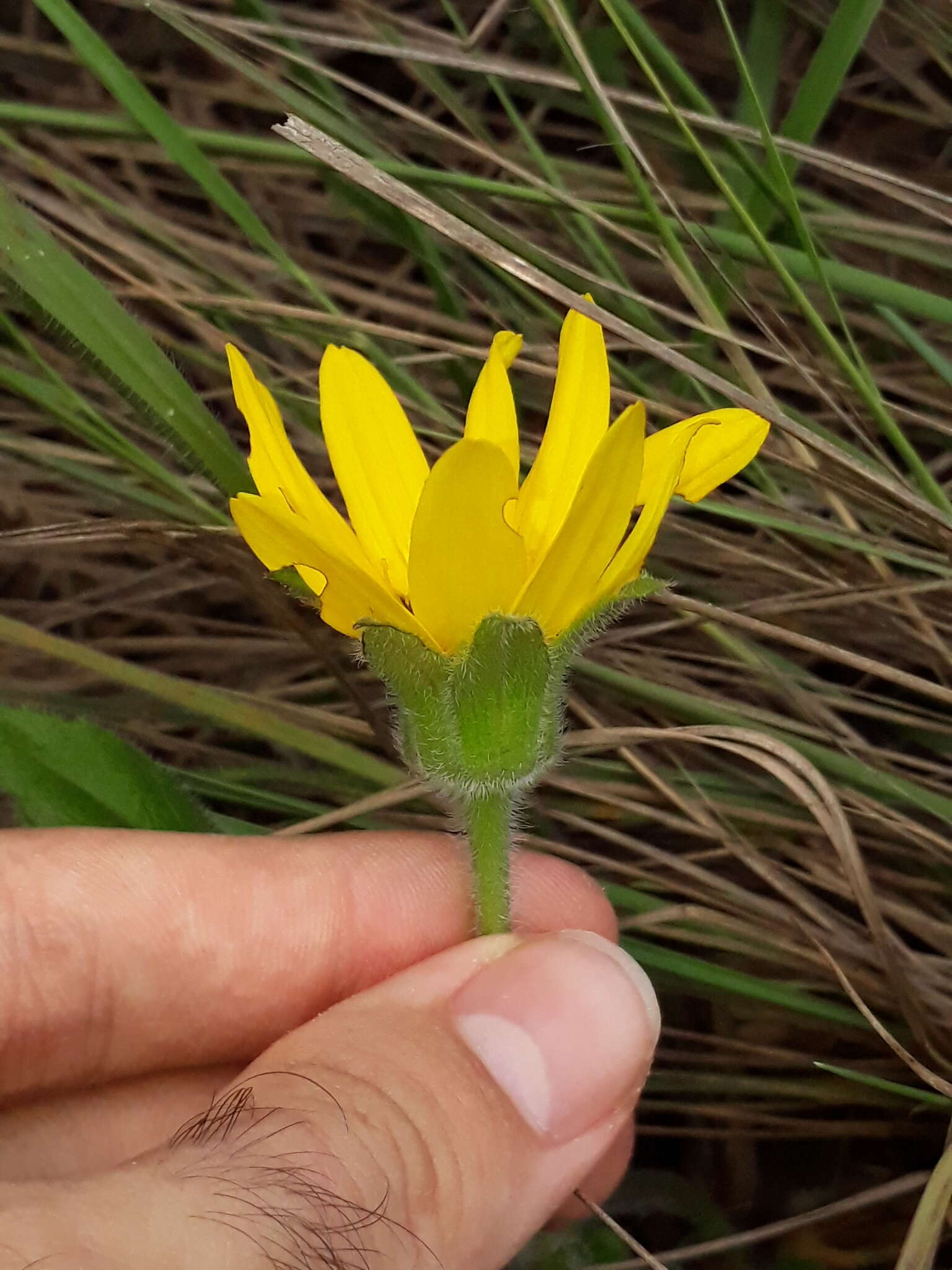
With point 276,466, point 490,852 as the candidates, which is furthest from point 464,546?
point 490,852

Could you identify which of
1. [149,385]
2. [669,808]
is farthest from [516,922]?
[149,385]

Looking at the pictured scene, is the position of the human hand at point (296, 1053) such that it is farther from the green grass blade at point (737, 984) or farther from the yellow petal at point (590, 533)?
the yellow petal at point (590, 533)

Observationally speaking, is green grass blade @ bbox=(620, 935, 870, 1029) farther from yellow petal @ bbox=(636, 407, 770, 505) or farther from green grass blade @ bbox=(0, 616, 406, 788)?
yellow petal @ bbox=(636, 407, 770, 505)

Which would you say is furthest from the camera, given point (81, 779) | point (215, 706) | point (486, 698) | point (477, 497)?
point (215, 706)

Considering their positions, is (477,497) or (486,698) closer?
(477,497)

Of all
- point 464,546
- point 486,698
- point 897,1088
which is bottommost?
point 897,1088

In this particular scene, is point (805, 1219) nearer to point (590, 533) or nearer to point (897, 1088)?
point (897, 1088)

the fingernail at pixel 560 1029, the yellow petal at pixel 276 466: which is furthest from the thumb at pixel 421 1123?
the yellow petal at pixel 276 466

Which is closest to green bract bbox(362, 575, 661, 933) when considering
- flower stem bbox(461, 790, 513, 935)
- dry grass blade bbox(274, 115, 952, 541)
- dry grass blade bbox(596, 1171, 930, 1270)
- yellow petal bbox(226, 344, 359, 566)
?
flower stem bbox(461, 790, 513, 935)

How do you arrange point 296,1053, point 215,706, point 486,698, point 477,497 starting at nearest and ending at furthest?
point 477,497 → point 486,698 → point 296,1053 → point 215,706
